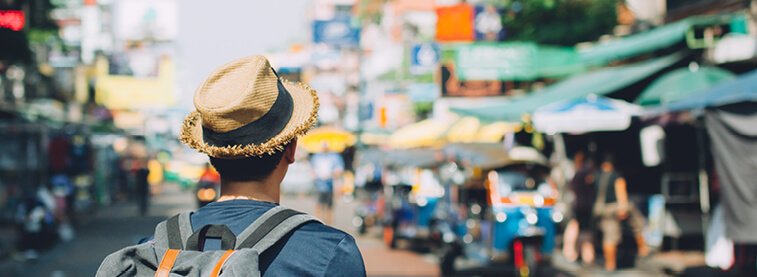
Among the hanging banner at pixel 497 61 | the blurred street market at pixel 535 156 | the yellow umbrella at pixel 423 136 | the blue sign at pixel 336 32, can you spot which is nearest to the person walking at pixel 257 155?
the blurred street market at pixel 535 156

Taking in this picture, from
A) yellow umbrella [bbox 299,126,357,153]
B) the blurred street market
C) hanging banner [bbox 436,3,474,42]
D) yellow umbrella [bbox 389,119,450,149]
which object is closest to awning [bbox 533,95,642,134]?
the blurred street market

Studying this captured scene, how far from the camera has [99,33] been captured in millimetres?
35562

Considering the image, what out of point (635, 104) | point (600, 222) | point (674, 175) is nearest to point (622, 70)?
point (635, 104)

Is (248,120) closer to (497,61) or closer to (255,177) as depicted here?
(255,177)

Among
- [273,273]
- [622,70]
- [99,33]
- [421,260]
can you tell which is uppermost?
[99,33]

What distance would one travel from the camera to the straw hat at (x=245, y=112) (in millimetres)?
2240

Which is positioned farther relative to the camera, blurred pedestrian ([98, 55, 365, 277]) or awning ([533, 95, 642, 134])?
awning ([533, 95, 642, 134])

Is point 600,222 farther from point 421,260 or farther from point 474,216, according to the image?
point 421,260

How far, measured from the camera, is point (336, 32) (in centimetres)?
2597

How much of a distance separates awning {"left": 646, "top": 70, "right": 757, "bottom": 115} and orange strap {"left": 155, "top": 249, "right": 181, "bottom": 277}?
755cm

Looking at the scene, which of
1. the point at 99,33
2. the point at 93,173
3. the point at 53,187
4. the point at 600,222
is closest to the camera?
the point at 600,222

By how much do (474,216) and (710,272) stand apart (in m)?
3.64

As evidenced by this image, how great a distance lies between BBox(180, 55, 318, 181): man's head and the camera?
2.24m

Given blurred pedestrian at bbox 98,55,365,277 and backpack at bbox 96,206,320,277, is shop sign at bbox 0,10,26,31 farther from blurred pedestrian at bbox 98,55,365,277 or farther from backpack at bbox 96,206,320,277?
backpack at bbox 96,206,320,277
